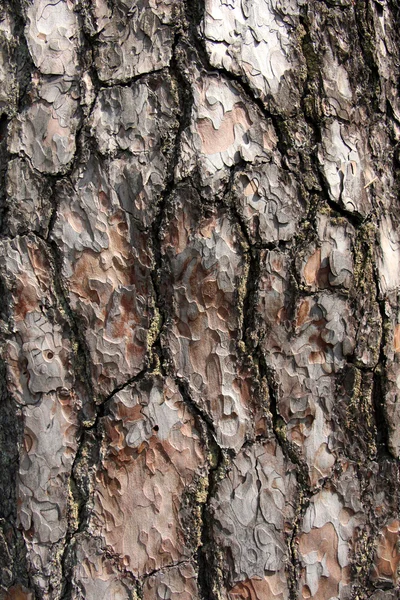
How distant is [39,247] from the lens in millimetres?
1008

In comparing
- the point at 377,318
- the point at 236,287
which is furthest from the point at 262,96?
the point at 377,318

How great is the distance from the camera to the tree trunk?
0.99 m

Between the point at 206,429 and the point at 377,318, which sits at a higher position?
the point at 377,318

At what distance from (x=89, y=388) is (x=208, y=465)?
0.25m

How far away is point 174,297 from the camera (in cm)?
99

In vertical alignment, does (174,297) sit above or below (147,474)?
above

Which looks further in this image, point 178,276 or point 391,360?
point 391,360

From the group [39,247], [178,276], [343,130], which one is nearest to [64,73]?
[39,247]

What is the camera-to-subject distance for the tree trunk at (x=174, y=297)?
989 millimetres

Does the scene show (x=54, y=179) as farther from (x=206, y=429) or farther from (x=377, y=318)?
(x=377, y=318)

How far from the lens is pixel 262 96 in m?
1.01

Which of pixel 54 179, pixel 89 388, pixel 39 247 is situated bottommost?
pixel 89 388

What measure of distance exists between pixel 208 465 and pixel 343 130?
66 centimetres

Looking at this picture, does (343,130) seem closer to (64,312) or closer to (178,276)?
(178,276)
